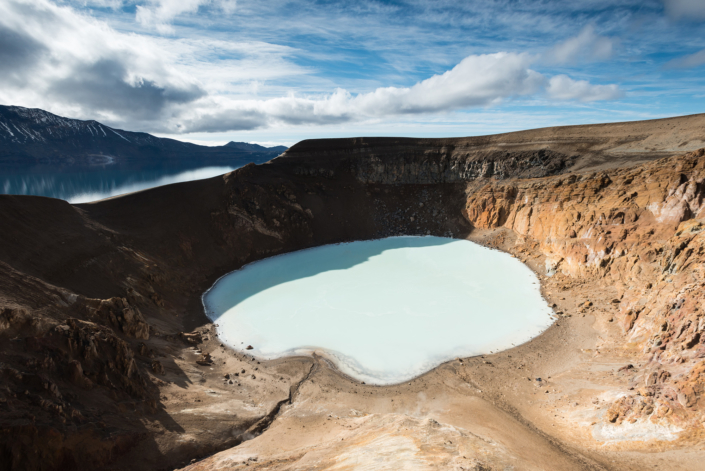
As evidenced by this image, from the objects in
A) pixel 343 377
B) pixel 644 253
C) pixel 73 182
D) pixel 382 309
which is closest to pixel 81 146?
pixel 73 182

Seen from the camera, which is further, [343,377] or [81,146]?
[81,146]

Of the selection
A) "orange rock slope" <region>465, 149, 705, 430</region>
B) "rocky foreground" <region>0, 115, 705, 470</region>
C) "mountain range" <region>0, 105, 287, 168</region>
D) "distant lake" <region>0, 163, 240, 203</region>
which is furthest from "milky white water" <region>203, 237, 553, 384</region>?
"mountain range" <region>0, 105, 287, 168</region>

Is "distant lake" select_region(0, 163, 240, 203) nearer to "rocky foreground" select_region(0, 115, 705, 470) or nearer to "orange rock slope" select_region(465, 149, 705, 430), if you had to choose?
"rocky foreground" select_region(0, 115, 705, 470)

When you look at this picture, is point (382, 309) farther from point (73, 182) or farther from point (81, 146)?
point (81, 146)

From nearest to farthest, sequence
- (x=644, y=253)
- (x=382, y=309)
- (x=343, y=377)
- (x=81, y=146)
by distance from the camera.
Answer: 1. (x=343, y=377)
2. (x=644, y=253)
3. (x=382, y=309)
4. (x=81, y=146)

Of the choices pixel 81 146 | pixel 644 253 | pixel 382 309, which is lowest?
pixel 382 309

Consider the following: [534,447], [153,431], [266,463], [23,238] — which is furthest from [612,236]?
[23,238]

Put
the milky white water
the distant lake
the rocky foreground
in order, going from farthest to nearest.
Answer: the distant lake → the milky white water → the rocky foreground
